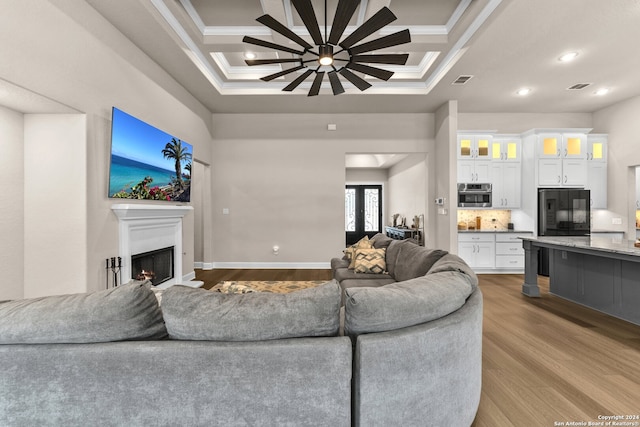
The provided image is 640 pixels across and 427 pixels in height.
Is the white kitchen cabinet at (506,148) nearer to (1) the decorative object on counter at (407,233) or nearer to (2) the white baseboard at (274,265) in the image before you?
(1) the decorative object on counter at (407,233)

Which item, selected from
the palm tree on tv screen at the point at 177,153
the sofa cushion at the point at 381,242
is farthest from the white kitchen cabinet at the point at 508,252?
the palm tree on tv screen at the point at 177,153

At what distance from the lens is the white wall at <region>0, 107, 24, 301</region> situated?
8.45 feet

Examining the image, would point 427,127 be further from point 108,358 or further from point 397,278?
point 108,358

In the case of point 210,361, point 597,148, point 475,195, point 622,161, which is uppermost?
point 597,148

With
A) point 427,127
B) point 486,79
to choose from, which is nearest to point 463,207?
point 427,127

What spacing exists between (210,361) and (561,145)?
6.99 meters

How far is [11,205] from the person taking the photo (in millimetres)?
2643

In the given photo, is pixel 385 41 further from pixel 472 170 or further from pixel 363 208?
pixel 363 208

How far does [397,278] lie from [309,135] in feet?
13.1

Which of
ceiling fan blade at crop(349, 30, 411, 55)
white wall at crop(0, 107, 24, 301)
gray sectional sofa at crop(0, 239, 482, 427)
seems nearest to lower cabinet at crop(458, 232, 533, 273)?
ceiling fan blade at crop(349, 30, 411, 55)

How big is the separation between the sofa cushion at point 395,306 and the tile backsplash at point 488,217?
526 centimetres

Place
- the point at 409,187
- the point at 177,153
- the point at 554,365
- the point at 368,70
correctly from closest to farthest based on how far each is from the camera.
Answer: the point at 554,365 → the point at 368,70 → the point at 177,153 → the point at 409,187

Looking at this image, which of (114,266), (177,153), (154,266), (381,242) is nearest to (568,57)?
(381,242)

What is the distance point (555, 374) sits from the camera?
2221 mm
